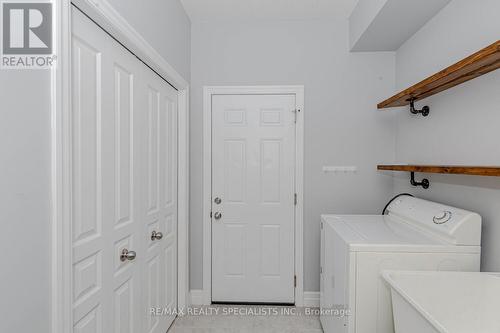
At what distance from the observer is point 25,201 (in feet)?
2.62

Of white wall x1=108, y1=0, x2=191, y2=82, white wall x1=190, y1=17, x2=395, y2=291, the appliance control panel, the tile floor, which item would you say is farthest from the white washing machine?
white wall x1=108, y1=0, x2=191, y2=82

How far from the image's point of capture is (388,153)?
238 cm

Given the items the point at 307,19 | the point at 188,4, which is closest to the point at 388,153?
the point at 307,19

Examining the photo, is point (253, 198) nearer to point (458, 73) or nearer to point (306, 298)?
point (306, 298)

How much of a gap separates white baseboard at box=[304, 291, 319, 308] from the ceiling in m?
2.56

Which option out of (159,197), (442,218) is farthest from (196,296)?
(442,218)

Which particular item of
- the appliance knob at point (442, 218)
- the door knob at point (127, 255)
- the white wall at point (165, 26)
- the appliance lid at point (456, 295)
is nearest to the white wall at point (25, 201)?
the door knob at point (127, 255)

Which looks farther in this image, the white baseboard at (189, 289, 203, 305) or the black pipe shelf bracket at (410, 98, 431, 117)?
the white baseboard at (189, 289, 203, 305)

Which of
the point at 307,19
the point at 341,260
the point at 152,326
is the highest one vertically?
the point at 307,19

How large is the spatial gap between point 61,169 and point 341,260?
1.50m

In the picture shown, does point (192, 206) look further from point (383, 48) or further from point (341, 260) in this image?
point (383, 48)

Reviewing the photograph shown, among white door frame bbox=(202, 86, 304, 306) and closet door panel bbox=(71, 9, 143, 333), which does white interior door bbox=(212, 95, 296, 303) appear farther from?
closet door panel bbox=(71, 9, 143, 333)

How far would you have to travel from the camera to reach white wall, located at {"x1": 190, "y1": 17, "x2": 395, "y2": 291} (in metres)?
2.37

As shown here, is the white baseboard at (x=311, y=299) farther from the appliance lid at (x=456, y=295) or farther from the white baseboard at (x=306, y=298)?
the appliance lid at (x=456, y=295)
